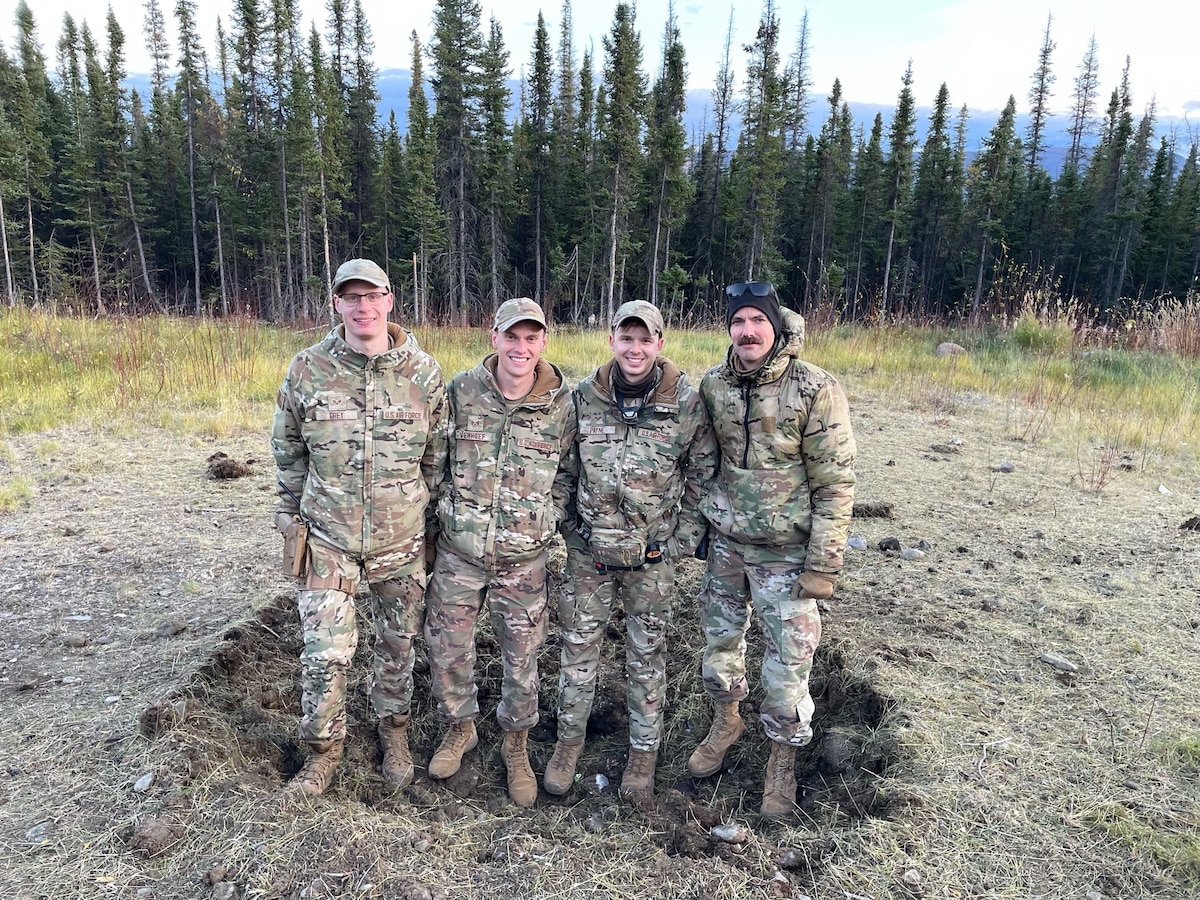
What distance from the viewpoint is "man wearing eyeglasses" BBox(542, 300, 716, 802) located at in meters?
2.77

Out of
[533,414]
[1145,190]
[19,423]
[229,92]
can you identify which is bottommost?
[19,423]

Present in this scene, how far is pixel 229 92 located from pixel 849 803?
3959 cm

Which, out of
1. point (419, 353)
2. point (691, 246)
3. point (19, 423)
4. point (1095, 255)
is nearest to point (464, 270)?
point (691, 246)

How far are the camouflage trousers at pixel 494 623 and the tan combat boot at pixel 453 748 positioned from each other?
0.07 meters

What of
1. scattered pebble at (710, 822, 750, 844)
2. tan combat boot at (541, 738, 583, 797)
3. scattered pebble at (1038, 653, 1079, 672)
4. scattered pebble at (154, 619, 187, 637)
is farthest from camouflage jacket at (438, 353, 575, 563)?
scattered pebble at (1038, 653, 1079, 672)

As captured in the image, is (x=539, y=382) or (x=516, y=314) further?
(x=539, y=382)

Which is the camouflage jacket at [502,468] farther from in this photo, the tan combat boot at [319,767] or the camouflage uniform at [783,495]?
the tan combat boot at [319,767]

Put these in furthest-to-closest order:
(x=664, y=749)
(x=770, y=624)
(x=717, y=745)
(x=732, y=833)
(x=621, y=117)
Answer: (x=621, y=117)
(x=664, y=749)
(x=717, y=745)
(x=770, y=624)
(x=732, y=833)

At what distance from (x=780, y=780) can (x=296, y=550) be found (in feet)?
6.88

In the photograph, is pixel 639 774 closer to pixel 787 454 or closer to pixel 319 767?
pixel 319 767

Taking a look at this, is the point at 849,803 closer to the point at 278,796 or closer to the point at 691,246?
the point at 278,796

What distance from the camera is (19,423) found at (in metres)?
7.12

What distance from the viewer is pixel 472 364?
10.3 metres

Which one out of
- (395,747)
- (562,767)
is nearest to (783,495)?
(562,767)
